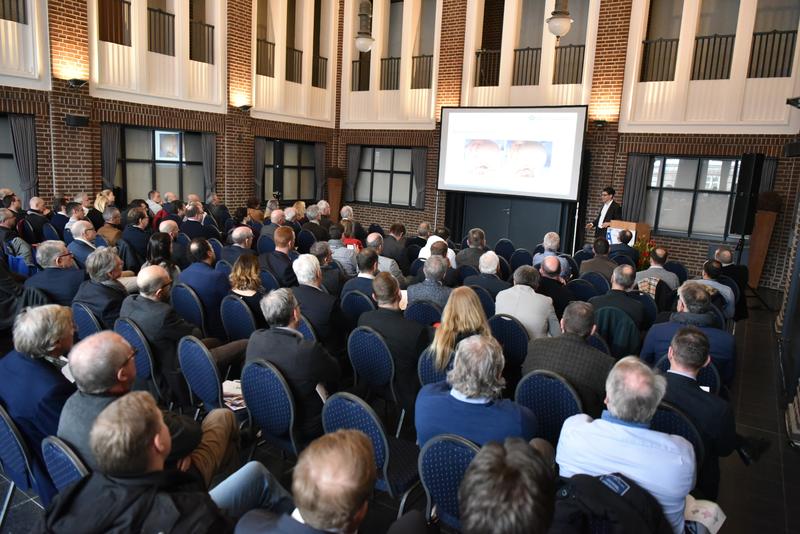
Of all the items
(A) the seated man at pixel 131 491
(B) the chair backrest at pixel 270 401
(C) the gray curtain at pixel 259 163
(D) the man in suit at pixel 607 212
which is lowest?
(B) the chair backrest at pixel 270 401

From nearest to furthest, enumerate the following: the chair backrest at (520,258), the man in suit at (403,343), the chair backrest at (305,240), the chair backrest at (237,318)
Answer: the man in suit at (403,343) < the chair backrest at (237,318) < the chair backrest at (520,258) < the chair backrest at (305,240)

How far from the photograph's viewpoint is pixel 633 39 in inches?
428

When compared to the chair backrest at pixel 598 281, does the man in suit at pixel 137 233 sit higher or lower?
higher

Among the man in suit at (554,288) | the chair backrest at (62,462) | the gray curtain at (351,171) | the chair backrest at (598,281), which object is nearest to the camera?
the chair backrest at (62,462)

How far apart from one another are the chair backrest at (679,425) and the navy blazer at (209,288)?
3525 millimetres

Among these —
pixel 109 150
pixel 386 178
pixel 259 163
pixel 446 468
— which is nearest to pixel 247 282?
pixel 446 468

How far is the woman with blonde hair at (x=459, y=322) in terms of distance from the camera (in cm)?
339

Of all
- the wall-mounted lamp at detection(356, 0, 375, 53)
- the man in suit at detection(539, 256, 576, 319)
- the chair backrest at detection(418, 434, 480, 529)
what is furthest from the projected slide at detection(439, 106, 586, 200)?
the chair backrest at detection(418, 434, 480, 529)

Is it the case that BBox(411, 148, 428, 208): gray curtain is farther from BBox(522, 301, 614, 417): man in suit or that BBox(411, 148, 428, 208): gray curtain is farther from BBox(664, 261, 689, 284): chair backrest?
BBox(522, 301, 614, 417): man in suit

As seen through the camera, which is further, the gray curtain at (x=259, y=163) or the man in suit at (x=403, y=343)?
the gray curtain at (x=259, y=163)

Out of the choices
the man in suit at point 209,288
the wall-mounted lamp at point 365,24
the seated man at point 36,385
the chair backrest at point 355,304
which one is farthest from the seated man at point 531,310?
the wall-mounted lamp at point 365,24

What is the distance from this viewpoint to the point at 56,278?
178 inches

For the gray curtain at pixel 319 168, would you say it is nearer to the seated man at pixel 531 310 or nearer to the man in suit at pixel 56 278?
the man in suit at pixel 56 278

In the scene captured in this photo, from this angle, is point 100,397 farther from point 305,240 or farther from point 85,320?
point 305,240
